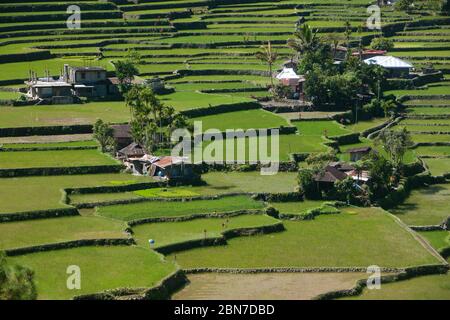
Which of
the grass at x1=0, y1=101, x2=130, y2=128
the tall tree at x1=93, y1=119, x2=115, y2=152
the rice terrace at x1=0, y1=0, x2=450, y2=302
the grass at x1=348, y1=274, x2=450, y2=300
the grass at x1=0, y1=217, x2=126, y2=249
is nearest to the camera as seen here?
the grass at x1=348, y1=274, x2=450, y2=300

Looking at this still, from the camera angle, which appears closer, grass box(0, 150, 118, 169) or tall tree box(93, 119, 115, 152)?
grass box(0, 150, 118, 169)

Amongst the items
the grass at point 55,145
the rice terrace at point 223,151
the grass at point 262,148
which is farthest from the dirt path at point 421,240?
the grass at point 55,145

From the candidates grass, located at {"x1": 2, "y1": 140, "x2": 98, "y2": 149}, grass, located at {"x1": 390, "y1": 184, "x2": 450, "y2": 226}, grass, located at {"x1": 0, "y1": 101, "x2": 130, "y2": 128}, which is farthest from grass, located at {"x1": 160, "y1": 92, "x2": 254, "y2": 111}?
grass, located at {"x1": 390, "y1": 184, "x2": 450, "y2": 226}

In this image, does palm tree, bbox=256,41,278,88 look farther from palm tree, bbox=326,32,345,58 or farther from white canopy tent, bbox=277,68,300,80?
palm tree, bbox=326,32,345,58

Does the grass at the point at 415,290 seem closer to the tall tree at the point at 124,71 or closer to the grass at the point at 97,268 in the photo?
the grass at the point at 97,268

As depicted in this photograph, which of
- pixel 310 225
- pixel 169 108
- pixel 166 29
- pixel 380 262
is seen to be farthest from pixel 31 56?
pixel 380 262

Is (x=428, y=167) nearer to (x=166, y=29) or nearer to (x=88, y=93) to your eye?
(x=88, y=93)
